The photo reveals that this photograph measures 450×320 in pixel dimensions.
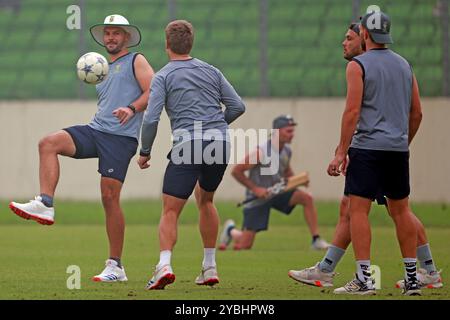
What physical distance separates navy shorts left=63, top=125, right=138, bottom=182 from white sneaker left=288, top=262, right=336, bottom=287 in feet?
6.33

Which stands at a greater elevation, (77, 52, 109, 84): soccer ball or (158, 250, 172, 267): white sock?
(77, 52, 109, 84): soccer ball

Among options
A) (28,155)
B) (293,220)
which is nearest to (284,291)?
(293,220)

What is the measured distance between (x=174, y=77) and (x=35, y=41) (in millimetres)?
13695

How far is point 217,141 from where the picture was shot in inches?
448

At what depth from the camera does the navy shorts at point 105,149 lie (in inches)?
484

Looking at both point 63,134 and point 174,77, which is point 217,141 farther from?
point 63,134

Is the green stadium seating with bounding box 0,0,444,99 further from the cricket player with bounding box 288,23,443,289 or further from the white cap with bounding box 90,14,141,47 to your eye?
the cricket player with bounding box 288,23,443,289

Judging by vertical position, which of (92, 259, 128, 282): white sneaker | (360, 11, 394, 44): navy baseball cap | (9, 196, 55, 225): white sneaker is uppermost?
(360, 11, 394, 44): navy baseball cap

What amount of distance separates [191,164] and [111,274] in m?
1.59

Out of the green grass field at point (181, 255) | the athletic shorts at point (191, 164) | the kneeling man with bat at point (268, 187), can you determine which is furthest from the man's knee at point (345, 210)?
the kneeling man with bat at point (268, 187)

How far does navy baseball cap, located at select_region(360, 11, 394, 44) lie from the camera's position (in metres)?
10.8

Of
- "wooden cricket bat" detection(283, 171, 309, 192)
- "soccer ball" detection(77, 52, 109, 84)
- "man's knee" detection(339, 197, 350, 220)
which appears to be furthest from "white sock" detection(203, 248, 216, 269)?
"wooden cricket bat" detection(283, 171, 309, 192)

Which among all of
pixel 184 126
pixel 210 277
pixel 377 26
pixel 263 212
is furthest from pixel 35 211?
pixel 263 212
